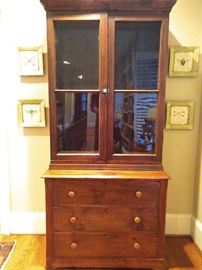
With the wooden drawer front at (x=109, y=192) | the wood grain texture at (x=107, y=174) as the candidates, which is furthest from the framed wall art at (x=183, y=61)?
the wooden drawer front at (x=109, y=192)

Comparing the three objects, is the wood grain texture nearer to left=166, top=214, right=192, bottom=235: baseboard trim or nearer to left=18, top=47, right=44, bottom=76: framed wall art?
left=166, top=214, right=192, bottom=235: baseboard trim

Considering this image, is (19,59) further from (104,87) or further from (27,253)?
(27,253)

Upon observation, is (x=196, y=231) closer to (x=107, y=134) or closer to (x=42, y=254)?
(x=107, y=134)

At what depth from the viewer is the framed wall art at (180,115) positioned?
2.18 metres

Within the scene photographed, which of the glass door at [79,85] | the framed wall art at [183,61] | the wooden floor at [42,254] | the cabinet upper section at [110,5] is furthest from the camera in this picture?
the framed wall art at [183,61]

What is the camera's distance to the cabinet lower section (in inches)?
69.4

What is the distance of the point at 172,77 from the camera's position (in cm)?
217

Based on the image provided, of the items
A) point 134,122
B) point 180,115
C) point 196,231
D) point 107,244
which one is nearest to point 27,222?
point 107,244

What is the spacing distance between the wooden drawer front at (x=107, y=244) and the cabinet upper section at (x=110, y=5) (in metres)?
1.60

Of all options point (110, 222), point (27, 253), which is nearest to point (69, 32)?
point (110, 222)

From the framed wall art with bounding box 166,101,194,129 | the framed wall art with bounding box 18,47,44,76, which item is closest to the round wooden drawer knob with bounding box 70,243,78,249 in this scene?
the framed wall art with bounding box 166,101,194,129

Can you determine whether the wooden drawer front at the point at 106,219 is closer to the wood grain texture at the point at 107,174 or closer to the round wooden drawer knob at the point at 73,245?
the round wooden drawer knob at the point at 73,245

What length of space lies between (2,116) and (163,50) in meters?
1.47

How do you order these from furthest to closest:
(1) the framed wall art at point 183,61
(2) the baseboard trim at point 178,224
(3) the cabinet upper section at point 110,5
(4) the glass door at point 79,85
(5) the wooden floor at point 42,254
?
(2) the baseboard trim at point 178,224 < (1) the framed wall art at point 183,61 < (5) the wooden floor at point 42,254 < (4) the glass door at point 79,85 < (3) the cabinet upper section at point 110,5
